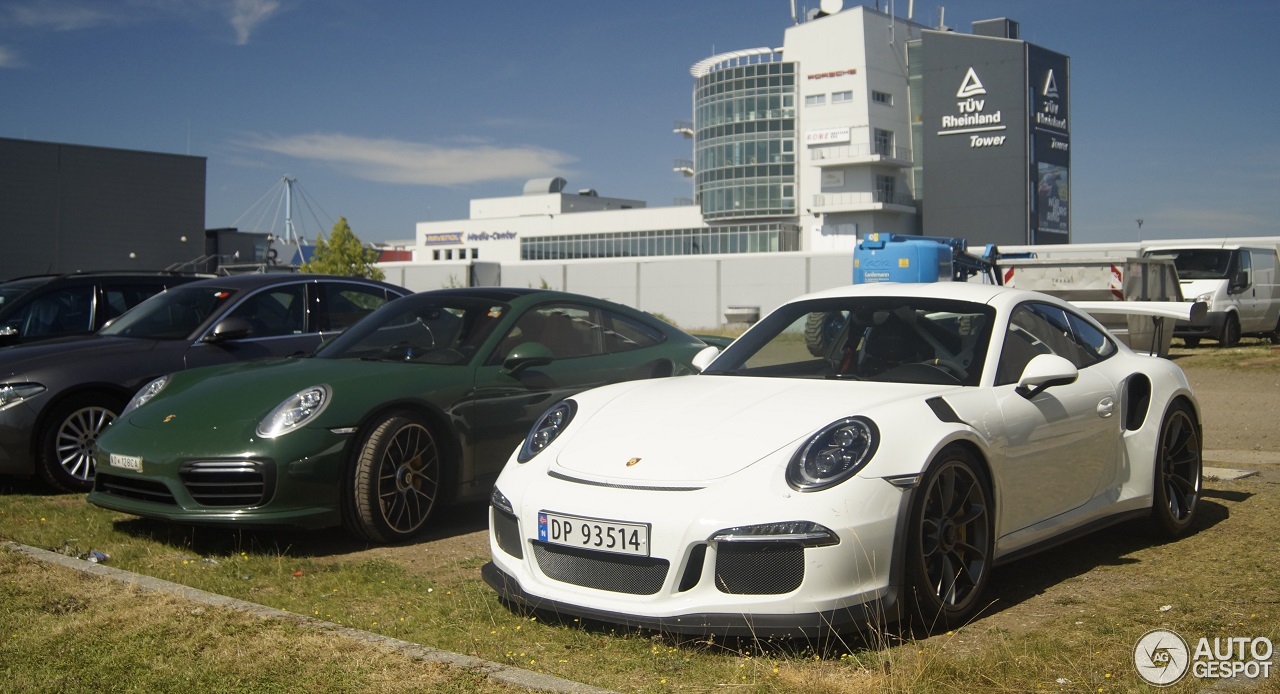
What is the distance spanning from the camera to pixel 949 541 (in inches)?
170

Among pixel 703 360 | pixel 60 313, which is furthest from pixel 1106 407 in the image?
pixel 60 313

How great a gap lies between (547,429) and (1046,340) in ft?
8.00

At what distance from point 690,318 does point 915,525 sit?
5388 cm

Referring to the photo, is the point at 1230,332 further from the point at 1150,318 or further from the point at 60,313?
the point at 60,313

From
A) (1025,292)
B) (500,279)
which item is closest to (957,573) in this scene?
(1025,292)

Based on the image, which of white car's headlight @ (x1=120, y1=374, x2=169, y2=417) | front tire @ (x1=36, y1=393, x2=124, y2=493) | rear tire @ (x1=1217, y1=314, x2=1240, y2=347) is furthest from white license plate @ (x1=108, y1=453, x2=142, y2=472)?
rear tire @ (x1=1217, y1=314, x2=1240, y2=347)

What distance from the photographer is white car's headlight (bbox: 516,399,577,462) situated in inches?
189

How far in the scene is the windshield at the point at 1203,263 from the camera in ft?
71.7

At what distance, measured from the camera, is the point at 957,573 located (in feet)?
14.4

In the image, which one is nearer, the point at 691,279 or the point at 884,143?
the point at 691,279

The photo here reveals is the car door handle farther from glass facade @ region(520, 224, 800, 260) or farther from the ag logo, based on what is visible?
glass facade @ region(520, 224, 800, 260)

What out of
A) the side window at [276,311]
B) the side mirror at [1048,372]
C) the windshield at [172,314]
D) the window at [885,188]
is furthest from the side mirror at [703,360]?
the window at [885,188]

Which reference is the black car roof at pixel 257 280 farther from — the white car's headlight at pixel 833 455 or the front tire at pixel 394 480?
the white car's headlight at pixel 833 455

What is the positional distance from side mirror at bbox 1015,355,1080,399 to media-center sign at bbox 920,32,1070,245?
83.4m
